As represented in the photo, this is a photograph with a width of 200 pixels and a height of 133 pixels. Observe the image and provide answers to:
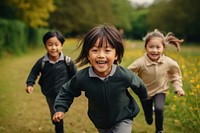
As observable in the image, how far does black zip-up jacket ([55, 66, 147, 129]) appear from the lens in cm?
356

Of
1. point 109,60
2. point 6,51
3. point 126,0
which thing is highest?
point 126,0

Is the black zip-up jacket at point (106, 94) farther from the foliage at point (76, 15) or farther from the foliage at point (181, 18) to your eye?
the foliage at point (181, 18)

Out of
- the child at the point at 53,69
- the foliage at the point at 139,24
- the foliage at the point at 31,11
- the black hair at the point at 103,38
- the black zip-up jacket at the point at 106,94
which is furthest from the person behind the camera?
the foliage at the point at 139,24

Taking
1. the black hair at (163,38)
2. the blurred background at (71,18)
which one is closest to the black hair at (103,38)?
the black hair at (163,38)

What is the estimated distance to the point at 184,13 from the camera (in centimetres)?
5925

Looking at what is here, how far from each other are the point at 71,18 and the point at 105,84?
4918 cm

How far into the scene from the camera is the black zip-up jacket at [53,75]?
17.3 ft

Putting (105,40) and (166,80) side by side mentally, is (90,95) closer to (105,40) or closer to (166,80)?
(105,40)

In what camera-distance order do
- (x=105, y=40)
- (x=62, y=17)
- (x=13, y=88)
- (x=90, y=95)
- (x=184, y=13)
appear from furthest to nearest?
(x=184, y=13) → (x=62, y=17) → (x=13, y=88) → (x=90, y=95) → (x=105, y=40)

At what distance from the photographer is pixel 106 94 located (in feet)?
11.7

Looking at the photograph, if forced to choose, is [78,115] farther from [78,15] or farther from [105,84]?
[78,15]

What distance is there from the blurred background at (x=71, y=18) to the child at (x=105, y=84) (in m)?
16.2

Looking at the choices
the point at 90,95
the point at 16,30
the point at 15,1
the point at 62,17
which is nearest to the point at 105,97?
the point at 90,95

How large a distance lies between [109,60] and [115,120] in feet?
2.28
